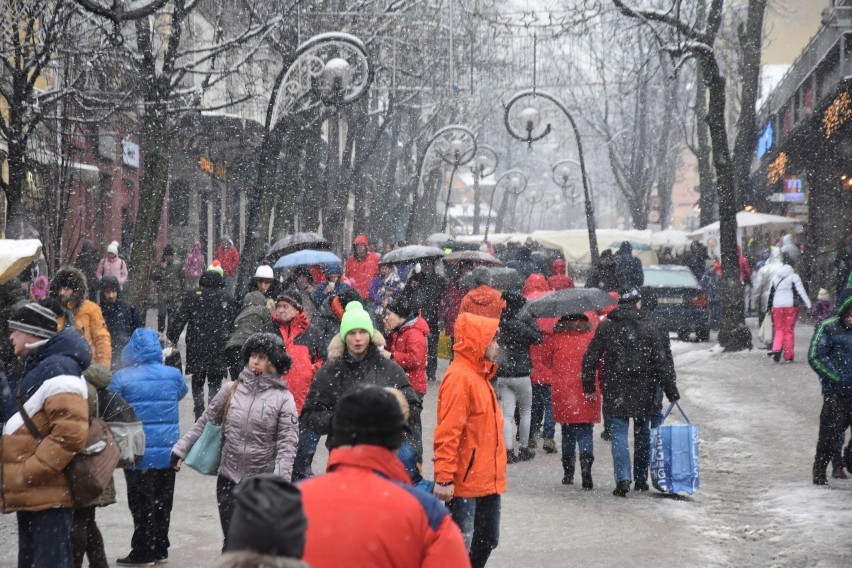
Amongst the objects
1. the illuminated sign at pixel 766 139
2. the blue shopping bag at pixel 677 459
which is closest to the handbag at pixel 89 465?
the blue shopping bag at pixel 677 459

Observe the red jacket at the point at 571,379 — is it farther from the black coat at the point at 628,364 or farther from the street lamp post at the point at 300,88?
the street lamp post at the point at 300,88

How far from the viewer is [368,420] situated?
348 centimetres

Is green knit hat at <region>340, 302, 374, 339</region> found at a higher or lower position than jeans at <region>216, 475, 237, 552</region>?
higher

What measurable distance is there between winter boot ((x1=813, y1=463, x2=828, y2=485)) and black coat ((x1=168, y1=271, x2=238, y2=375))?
17.9 ft

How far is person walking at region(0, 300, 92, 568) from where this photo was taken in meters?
5.94

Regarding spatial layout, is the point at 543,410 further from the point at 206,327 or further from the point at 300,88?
the point at 300,88

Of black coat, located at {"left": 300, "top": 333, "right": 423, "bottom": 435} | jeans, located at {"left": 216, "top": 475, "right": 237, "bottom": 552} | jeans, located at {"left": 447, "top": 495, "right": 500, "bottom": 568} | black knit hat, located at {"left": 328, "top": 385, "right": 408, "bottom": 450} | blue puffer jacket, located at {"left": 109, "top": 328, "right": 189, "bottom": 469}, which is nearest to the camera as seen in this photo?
black knit hat, located at {"left": 328, "top": 385, "right": 408, "bottom": 450}

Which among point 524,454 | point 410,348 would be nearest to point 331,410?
point 410,348

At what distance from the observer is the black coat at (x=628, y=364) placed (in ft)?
33.5

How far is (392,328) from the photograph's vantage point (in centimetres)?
980

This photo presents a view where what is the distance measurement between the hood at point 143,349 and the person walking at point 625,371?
3719mm

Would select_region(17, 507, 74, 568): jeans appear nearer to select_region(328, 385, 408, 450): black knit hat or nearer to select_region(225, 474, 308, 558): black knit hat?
select_region(328, 385, 408, 450): black knit hat

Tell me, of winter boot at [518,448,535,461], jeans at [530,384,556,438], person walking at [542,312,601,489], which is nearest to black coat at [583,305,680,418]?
person walking at [542,312,601,489]

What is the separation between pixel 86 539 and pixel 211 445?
803mm
